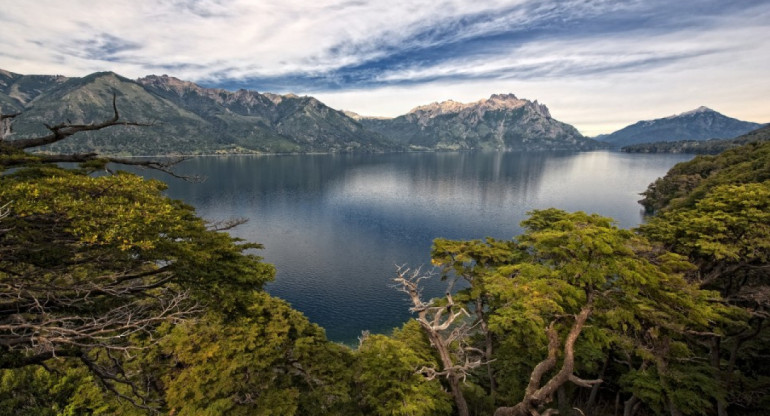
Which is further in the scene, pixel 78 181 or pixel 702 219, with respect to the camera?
pixel 702 219

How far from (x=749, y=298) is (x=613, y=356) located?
43.9 ft

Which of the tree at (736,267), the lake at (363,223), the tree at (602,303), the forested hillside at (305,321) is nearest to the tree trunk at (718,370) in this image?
the tree at (736,267)

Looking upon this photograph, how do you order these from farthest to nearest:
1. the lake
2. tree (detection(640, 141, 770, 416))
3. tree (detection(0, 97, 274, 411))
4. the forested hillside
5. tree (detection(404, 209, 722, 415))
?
the lake → tree (detection(640, 141, 770, 416)) → tree (detection(404, 209, 722, 415)) → the forested hillside → tree (detection(0, 97, 274, 411))

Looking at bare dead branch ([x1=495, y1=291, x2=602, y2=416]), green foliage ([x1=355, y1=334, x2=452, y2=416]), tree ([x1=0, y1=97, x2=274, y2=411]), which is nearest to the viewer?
tree ([x1=0, y1=97, x2=274, y2=411])

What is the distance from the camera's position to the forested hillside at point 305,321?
547 inches

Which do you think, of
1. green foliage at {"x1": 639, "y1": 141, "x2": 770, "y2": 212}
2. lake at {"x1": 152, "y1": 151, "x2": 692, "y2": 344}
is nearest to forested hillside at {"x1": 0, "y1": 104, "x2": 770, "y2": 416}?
lake at {"x1": 152, "y1": 151, "x2": 692, "y2": 344}

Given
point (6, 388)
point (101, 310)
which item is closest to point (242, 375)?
point (101, 310)

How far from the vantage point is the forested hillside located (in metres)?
13.9

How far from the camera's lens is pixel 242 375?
76.6 ft

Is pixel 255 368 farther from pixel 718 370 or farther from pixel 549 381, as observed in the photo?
pixel 718 370

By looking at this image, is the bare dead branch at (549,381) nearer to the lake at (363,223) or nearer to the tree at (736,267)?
the tree at (736,267)

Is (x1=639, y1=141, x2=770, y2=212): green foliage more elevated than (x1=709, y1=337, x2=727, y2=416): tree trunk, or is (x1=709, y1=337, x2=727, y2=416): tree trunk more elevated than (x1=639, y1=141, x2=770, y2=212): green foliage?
(x1=639, y1=141, x2=770, y2=212): green foliage

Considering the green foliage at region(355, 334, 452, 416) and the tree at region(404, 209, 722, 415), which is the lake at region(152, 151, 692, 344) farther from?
the tree at region(404, 209, 722, 415)

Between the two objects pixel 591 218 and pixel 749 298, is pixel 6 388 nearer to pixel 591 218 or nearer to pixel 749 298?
pixel 591 218
